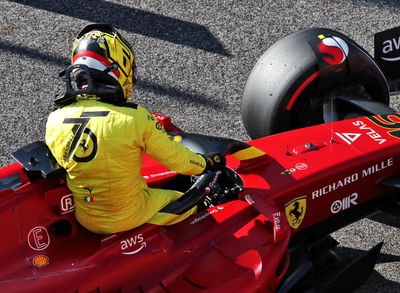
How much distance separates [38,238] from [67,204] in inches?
8.6

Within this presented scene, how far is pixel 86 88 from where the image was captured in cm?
289

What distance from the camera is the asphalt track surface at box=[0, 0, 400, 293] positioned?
524 cm

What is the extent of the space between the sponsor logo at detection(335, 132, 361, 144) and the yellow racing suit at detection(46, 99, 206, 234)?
1.18 metres

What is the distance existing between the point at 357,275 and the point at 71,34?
11.7 ft

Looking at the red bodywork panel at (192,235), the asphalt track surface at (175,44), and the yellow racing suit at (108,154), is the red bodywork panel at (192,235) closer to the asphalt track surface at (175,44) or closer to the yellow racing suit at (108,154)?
the yellow racing suit at (108,154)

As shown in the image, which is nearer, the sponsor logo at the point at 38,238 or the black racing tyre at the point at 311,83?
the sponsor logo at the point at 38,238

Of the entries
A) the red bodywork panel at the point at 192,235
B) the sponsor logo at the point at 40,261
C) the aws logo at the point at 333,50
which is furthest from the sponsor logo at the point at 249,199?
the aws logo at the point at 333,50

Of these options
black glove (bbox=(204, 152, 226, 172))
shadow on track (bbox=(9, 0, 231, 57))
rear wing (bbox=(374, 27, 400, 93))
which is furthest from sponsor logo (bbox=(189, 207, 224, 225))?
shadow on track (bbox=(9, 0, 231, 57))

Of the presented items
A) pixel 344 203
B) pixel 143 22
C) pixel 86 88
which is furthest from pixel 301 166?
pixel 143 22

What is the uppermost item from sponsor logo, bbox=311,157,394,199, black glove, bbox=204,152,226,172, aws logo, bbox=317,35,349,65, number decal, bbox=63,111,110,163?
number decal, bbox=63,111,110,163

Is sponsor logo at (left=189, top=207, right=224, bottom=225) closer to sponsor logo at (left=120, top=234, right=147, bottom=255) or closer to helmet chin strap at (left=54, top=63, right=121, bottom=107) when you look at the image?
sponsor logo at (left=120, top=234, right=147, bottom=255)

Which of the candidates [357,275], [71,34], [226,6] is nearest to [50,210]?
[357,275]

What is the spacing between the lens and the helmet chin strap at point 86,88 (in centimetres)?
289

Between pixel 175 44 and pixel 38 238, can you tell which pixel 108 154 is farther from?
Result: pixel 175 44
